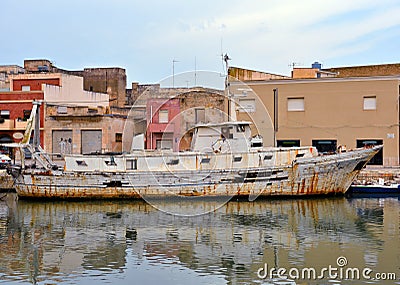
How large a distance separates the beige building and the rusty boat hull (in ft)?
22.5

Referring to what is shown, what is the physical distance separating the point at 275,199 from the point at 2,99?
21524 millimetres

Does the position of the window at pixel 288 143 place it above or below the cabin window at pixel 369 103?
below

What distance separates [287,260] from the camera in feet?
53.1

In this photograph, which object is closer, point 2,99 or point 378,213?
point 378,213

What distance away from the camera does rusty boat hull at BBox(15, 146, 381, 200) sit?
2788cm

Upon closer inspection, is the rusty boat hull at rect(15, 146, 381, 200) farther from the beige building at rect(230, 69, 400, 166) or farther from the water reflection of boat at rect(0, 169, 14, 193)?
the beige building at rect(230, 69, 400, 166)

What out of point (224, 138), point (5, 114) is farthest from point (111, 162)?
A: point (5, 114)

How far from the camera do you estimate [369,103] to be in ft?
116

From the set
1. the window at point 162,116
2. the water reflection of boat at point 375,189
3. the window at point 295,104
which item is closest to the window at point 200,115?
the window at point 162,116

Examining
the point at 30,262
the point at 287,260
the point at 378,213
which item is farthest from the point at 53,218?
the point at 378,213

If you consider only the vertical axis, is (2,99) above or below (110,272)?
above

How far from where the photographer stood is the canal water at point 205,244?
48.5 feet

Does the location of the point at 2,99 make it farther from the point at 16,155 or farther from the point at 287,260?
the point at 287,260

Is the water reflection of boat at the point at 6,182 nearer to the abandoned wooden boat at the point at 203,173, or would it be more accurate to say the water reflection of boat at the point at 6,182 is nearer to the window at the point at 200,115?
the abandoned wooden boat at the point at 203,173
